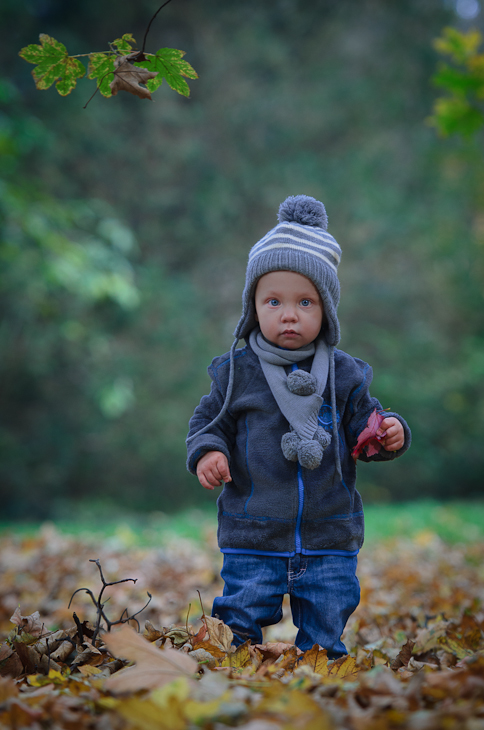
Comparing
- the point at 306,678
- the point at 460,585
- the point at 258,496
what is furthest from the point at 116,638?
the point at 460,585

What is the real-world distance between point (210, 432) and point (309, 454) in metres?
0.39

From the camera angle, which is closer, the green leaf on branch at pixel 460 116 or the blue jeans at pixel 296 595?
the blue jeans at pixel 296 595

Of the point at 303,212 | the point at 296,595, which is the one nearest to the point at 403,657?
the point at 296,595

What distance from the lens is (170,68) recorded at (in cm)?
204

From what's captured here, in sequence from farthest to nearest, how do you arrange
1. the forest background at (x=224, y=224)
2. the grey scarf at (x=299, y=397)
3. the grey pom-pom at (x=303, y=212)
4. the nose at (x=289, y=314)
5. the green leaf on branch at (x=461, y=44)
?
the forest background at (x=224, y=224), the green leaf on branch at (x=461, y=44), the grey pom-pom at (x=303, y=212), the nose at (x=289, y=314), the grey scarf at (x=299, y=397)

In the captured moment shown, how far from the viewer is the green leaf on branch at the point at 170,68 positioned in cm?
201

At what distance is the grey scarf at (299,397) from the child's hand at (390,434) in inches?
7.0

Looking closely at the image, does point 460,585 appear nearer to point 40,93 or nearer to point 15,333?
point 15,333

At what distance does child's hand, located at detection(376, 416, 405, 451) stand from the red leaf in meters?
0.02

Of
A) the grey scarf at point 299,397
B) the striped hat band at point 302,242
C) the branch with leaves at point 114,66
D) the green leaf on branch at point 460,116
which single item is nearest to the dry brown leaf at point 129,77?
the branch with leaves at point 114,66

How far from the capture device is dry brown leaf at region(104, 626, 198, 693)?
4.45ft

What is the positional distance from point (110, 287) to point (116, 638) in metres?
5.48

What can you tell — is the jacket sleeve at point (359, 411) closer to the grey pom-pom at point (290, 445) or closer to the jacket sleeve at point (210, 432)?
the grey pom-pom at point (290, 445)

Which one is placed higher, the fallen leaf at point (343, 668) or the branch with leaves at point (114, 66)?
the branch with leaves at point (114, 66)
